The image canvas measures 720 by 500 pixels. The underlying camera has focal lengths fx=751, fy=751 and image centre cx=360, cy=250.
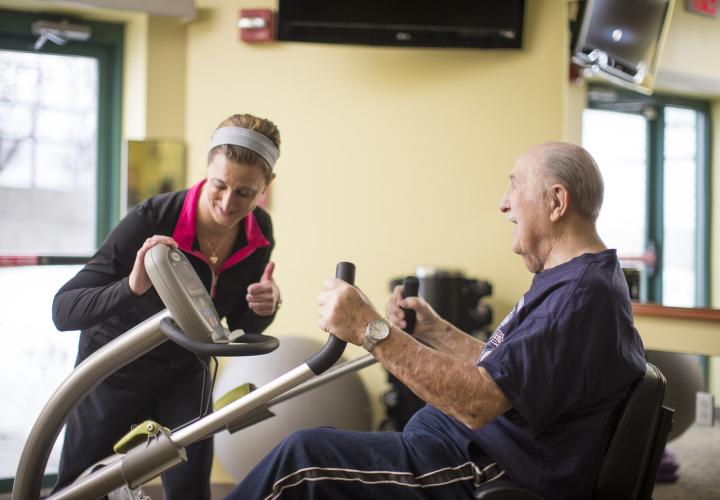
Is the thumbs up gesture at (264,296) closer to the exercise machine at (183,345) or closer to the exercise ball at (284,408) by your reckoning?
the exercise machine at (183,345)

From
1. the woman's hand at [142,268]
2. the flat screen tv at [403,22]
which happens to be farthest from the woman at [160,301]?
the flat screen tv at [403,22]

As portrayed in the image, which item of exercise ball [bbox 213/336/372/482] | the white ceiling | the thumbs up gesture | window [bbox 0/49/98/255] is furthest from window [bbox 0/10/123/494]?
the thumbs up gesture

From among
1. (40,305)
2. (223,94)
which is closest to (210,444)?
(40,305)

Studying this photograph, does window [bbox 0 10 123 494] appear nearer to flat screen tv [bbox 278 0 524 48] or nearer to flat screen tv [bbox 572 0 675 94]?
→ flat screen tv [bbox 278 0 524 48]

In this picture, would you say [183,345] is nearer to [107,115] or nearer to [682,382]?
[682,382]

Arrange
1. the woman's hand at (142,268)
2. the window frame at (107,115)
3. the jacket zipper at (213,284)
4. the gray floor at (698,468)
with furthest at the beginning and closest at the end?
the window frame at (107,115) → the gray floor at (698,468) → the jacket zipper at (213,284) → the woman's hand at (142,268)

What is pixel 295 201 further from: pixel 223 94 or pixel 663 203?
pixel 663 203

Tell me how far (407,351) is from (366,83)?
86.5 inches

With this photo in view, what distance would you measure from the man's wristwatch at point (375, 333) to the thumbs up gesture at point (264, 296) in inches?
21.4

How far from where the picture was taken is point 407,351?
4.90ft

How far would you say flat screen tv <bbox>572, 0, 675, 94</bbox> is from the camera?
3.07 meters

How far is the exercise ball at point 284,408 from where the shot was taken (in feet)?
9.86

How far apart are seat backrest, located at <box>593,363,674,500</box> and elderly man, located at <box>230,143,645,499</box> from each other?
0.12 feet

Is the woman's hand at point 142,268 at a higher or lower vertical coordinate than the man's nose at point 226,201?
lower
